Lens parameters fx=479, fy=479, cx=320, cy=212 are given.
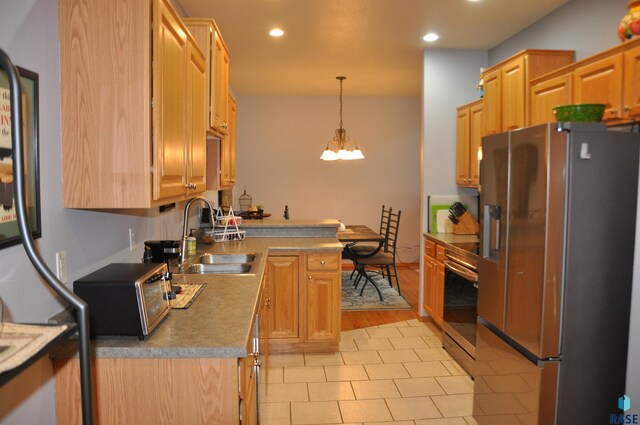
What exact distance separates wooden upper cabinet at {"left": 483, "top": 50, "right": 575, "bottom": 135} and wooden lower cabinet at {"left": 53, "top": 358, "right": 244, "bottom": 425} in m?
2.91

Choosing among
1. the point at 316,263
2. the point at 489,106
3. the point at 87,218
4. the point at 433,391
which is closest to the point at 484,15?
the point at 489,106

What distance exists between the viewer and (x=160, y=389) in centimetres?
163

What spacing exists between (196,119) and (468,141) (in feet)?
9.44

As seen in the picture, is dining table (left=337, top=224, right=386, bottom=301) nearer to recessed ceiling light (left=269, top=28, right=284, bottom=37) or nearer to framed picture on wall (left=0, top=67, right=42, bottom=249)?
recessed ceiling light (left=269, top=28, right=284, bottom=37)

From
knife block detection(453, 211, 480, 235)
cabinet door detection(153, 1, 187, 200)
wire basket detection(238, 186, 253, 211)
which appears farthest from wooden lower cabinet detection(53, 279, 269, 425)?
wire basket detection(238, 186, 253, 211)

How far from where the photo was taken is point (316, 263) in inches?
147

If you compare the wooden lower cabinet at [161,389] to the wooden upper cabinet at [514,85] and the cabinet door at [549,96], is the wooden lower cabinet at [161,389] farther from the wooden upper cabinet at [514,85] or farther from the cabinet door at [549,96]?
the wooden upper cabinet at [514,85]

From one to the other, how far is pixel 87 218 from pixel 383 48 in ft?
11.9

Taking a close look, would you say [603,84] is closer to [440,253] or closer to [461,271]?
[461,271]

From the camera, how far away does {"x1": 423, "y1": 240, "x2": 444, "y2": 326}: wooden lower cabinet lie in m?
4.24

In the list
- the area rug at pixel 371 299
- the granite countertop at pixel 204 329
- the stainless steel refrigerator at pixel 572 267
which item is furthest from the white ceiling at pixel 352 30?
the area rug at pixel 371 299

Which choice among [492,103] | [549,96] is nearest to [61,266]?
[549,96]

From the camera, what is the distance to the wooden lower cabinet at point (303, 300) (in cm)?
373

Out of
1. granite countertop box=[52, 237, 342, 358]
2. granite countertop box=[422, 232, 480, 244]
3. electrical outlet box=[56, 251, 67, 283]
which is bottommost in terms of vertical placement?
granite countertop box=[52, 237, 342, 358]
